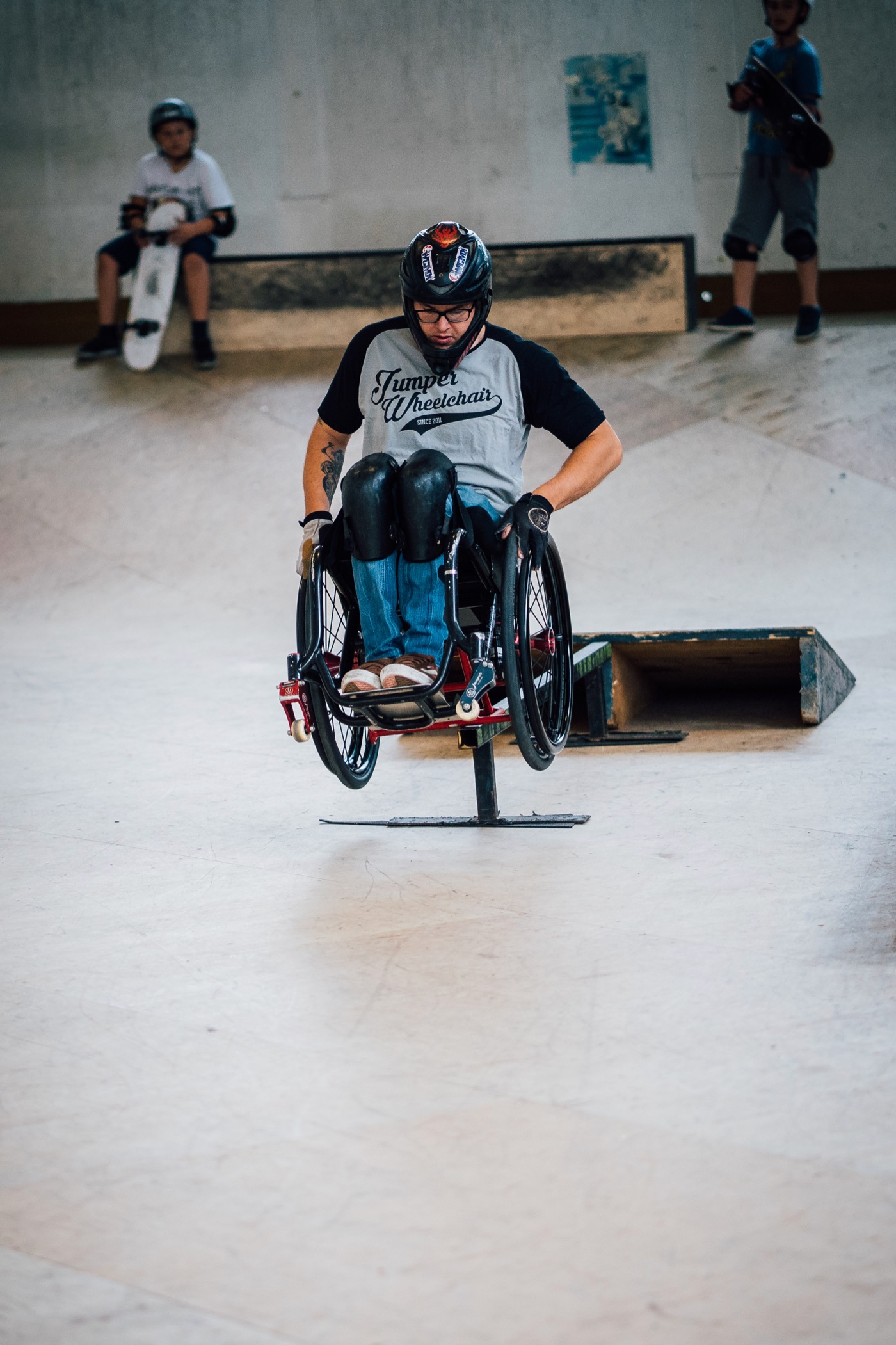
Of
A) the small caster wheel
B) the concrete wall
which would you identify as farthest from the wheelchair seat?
the concrete wall

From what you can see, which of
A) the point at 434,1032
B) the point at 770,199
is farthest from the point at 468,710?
the point at 770,199

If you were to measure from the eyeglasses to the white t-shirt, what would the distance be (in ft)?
19.1

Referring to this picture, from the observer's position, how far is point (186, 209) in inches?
341

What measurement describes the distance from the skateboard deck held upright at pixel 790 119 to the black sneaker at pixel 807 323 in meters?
0.88

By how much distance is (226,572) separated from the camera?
6641mm

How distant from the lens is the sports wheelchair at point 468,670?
2.93 metres

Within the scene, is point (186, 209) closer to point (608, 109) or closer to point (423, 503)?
point (608, 109)

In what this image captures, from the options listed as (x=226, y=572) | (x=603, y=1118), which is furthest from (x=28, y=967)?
(x=226, y=572)

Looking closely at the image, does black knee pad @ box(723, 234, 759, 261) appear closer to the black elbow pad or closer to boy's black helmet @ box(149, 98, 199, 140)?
the black elbow pad

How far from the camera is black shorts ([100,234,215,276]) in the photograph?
8.71 meters

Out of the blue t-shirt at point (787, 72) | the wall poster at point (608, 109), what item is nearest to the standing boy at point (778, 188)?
the blue t-shirt at point (787, 72)

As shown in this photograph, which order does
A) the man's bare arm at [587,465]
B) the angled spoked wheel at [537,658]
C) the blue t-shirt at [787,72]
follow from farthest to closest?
the blue t-shirt at [787,72], the man's bare arm at [587,465], the angled spoked wheel at [537,658]

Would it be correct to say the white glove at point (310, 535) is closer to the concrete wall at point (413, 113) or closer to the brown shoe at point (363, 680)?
the brown shoe at point (363, 680)

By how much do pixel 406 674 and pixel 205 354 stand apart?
21.0 ft
